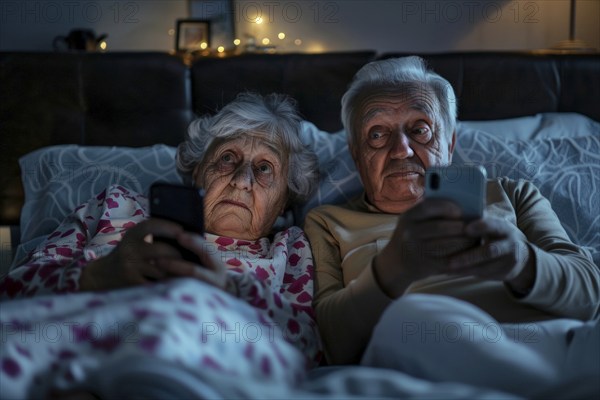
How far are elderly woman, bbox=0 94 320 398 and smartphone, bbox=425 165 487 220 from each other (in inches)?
13.4

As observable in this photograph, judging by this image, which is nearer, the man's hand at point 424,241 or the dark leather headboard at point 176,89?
the man's hand at point 424,241

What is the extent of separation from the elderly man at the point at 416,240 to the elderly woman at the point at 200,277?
0.08m

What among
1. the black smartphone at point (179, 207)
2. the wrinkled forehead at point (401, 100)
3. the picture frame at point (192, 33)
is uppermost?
the picture frame at point (192, 33)

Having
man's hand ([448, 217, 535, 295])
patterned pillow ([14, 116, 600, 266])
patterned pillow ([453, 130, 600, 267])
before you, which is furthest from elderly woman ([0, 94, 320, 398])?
patterned pillow ([453, 130, 600, 267])

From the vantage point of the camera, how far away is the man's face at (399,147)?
1.44 meters

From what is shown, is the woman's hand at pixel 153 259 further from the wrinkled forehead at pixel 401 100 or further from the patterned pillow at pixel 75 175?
the patterned pillow at pixel 75 175

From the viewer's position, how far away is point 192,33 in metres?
3.04

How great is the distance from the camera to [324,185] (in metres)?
1.74

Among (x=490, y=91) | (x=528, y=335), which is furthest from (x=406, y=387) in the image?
(x=490, y=91)

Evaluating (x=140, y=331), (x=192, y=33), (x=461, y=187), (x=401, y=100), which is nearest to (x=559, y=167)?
(x=401, y=100)

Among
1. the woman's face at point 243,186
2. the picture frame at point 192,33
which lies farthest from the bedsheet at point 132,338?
the picture frame at point 192,33

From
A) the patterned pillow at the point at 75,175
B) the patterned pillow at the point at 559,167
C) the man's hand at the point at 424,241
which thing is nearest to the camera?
the man's hand at the point at 424,241

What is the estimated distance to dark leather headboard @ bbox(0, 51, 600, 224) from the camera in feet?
6.59

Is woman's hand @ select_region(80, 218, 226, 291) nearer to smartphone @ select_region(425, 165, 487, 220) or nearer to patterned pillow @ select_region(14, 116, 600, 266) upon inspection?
smartphone @ select_region(425, 165, 487, 220)
